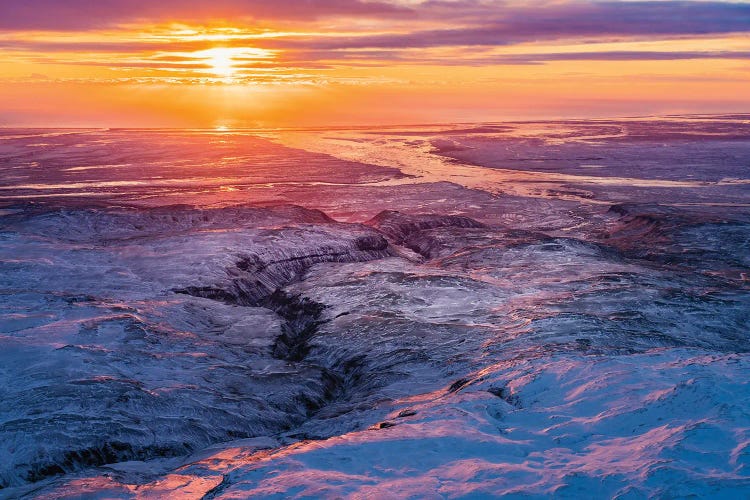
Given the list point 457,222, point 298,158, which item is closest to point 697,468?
point 457,222

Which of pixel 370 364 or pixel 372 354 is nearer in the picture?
pixel 370 364

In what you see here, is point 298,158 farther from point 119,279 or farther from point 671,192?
point 119,279

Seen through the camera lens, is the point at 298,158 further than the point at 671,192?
Yes
